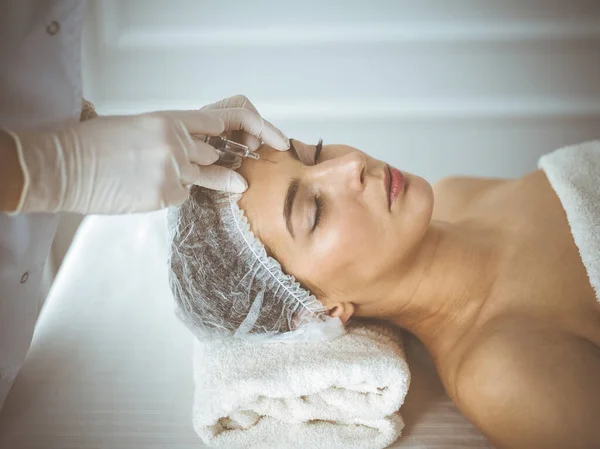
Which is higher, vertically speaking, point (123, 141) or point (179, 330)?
point (123, 141)

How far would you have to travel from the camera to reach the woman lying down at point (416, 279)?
124 cm

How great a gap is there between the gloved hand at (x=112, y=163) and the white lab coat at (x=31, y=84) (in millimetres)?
154

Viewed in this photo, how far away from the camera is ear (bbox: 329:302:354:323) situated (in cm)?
145

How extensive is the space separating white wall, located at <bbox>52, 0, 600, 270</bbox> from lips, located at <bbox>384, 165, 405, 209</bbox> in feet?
2.95

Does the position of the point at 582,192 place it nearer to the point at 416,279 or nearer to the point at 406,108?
the point at 416,279

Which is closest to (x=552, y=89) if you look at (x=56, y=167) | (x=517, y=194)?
(x=517, y=194)

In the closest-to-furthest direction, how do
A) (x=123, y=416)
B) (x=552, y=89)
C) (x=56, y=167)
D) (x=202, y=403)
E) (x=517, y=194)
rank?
1. (x=56, y=167)
2. (x=202, y=403)
3. (x=123, y=416)
4. (x=517, y=194)
5. (x=552, y=89)

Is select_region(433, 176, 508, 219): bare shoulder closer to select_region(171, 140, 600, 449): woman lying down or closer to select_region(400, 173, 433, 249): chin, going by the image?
select_region(171, 140, 600, 449): woman lying down

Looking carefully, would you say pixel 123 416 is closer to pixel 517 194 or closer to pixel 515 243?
pixel 515 243

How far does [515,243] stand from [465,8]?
98cm

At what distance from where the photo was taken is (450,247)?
1525 millimetres

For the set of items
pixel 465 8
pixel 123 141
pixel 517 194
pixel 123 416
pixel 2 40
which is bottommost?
pixel 123 416

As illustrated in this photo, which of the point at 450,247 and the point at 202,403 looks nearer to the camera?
the point at 202,403

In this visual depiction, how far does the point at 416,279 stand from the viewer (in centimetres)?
148
